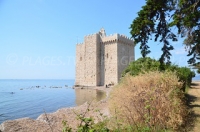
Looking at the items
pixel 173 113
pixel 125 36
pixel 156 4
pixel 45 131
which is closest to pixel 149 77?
pixel 173 113

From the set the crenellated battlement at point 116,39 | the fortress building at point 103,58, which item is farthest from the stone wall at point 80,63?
the crenellated battlement at point 116,39

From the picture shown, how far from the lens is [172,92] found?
7246 millimetres

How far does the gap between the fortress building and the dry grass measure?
26.4 m

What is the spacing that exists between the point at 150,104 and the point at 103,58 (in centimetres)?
3093

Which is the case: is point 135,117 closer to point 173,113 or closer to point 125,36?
point 173,113

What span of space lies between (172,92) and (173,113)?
43.1 inches

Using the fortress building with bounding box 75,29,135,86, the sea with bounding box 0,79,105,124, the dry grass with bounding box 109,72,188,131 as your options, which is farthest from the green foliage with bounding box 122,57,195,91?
the fortress building with bounding box 75,29,135,86

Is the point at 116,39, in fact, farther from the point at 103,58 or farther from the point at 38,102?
the point at 38,102

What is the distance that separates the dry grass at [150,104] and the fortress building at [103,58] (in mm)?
26412

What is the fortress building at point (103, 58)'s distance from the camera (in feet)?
114

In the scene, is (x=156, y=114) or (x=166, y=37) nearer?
(x=156, y=114)

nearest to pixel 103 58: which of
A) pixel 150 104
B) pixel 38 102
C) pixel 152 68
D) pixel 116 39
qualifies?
pixel 116 39

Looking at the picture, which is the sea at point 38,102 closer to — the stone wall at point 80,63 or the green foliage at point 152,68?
the green foliage at point 152,68

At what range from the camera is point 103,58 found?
37.2 metres
